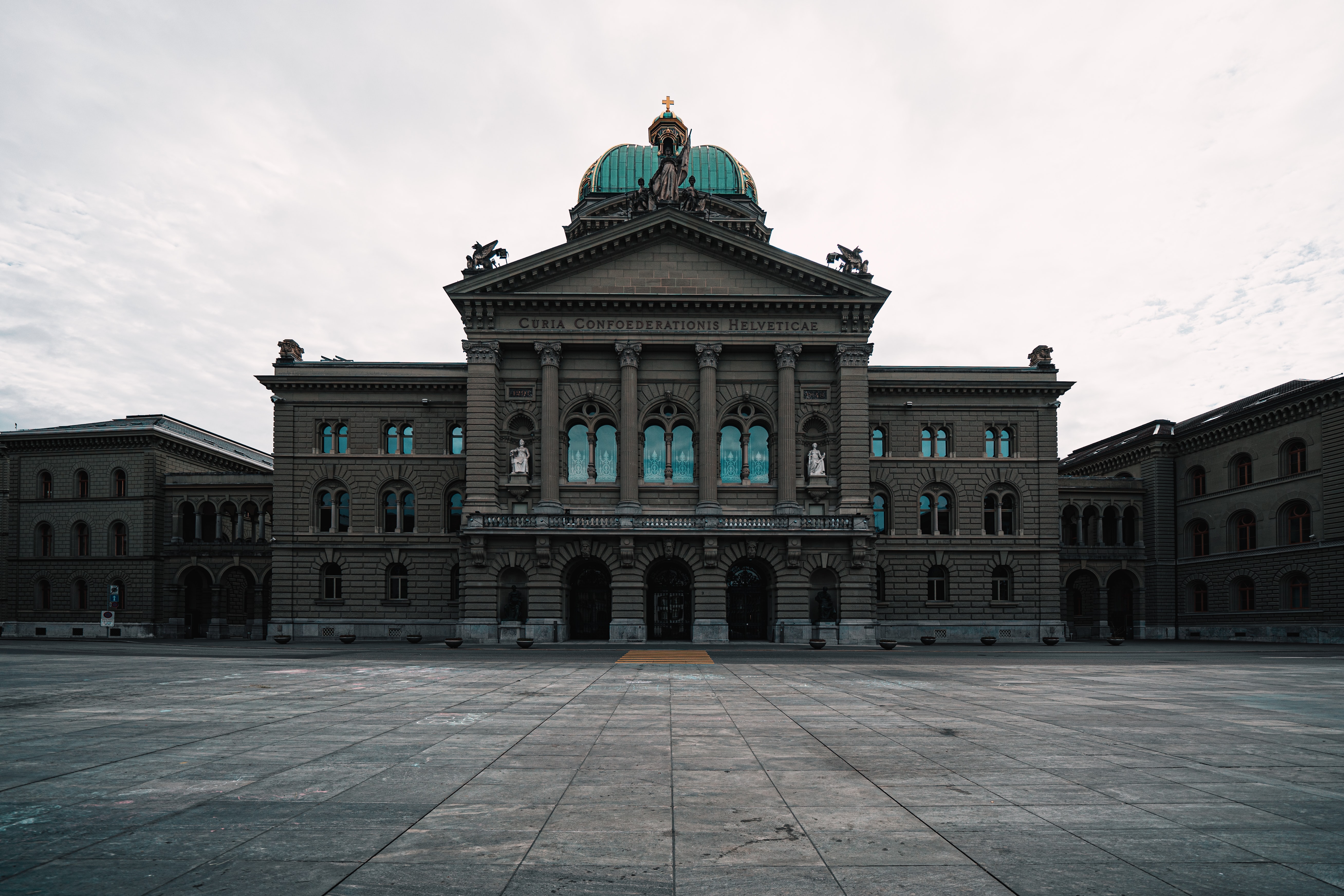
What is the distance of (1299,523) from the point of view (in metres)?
58.2

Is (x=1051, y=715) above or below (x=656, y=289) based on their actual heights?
below

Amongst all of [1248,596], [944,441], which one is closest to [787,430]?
[944,441]

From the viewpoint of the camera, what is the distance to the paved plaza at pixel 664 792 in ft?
22.6

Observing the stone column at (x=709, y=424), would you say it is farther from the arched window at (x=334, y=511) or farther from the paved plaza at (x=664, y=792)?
the paved plaza at (x=664, y=792)

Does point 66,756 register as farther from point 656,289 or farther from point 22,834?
point 656,289

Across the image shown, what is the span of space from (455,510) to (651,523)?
49.1 ft

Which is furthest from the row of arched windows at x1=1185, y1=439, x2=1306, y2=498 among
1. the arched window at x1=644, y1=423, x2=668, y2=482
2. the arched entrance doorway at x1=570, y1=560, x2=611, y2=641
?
the arched entrance doorway at x1=570, y1=560, x2=611, y2=641

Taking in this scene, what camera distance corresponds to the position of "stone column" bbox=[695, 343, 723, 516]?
5362cm

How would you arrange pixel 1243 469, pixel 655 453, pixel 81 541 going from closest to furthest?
pixel 655 453 → pixel 1243 469 → pixel 81 541

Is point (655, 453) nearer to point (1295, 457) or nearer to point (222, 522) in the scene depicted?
point (222, 522)

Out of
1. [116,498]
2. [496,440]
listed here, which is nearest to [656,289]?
[496,440]

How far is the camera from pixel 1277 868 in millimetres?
7078

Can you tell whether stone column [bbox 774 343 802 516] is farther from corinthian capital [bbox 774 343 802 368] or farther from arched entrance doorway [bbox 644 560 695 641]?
arched entrance doorway [bbox 644 560 695 641]

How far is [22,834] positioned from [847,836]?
266 inches
